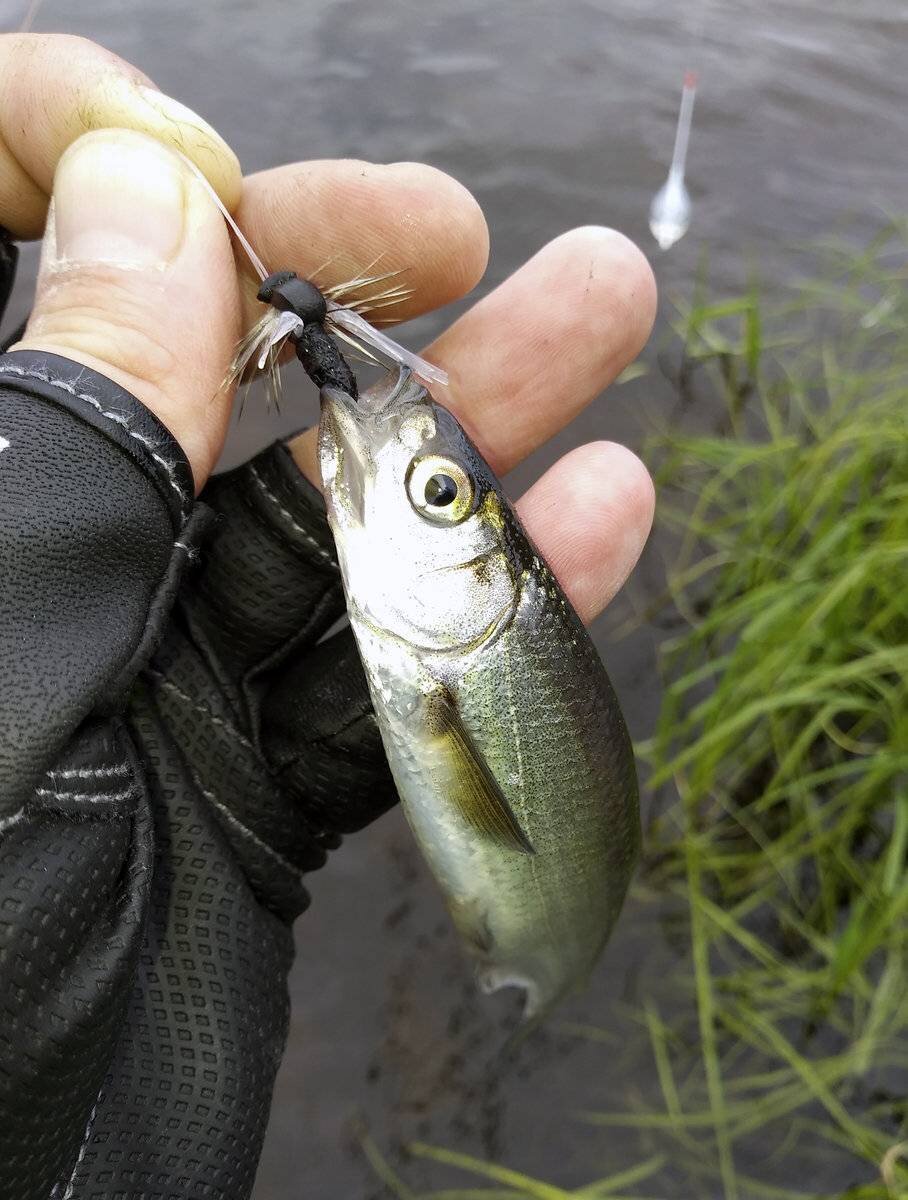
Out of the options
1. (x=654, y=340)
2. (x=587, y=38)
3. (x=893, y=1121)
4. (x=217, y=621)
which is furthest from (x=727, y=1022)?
(x=587, y=38)

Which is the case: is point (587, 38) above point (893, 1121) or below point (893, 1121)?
above

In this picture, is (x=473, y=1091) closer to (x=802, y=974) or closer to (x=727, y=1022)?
(x=727, y=1022)

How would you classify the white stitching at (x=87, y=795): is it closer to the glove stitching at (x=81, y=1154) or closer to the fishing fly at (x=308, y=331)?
the glove stitching at (x=81, y=1154)

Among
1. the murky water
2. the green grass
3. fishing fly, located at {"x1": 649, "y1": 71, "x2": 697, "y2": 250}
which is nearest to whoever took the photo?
the green grass

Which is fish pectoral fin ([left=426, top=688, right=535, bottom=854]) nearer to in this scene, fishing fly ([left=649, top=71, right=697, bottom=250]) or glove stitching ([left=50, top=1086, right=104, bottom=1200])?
glove stitching ([left=50, top=1086, right=104, bottom=1200])

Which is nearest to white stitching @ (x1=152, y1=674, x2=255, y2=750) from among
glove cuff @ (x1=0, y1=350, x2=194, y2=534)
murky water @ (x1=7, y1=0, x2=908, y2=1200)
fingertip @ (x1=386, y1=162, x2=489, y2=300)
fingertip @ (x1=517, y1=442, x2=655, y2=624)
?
glove cuff @ (x1=0, y1=350, x2=194, y2=534)

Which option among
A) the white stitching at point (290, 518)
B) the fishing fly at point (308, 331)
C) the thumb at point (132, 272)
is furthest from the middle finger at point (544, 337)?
the thumb at point (132, 272)
